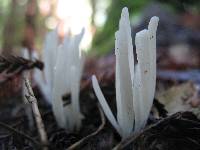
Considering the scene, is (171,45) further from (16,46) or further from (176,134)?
(176,134)

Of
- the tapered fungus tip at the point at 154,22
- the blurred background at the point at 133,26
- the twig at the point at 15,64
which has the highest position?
the tapered fungus tip at the point at 154,22

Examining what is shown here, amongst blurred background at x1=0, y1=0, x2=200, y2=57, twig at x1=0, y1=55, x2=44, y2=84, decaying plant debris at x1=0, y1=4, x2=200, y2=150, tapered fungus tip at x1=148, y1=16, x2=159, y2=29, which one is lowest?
blurred background at x1=0, y1=0, x2=200, y2=57

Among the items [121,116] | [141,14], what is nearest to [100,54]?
[141,14]

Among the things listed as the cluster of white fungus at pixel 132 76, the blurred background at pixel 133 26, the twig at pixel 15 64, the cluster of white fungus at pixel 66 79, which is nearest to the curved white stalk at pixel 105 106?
the cluster of white fungus at pixel 132 76

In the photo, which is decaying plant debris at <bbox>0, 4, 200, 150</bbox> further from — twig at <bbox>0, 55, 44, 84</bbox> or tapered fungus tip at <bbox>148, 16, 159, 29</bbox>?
tapered fungus tip at <bbox>148, 16, 159, 29</bbox>

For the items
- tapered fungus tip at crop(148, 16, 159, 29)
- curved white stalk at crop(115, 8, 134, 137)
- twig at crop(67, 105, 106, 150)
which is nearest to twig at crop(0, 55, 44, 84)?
twig at crop(67, 105, 106, 150)

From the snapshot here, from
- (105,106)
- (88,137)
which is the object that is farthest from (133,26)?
(88,137)

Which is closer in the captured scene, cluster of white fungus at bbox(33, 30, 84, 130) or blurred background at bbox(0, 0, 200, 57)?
cluster of white fungus at bbox(33, 30, 84, 130)

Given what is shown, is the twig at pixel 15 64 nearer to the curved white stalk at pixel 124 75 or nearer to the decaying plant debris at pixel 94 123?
the decaying plant debris at pixel 94 123
